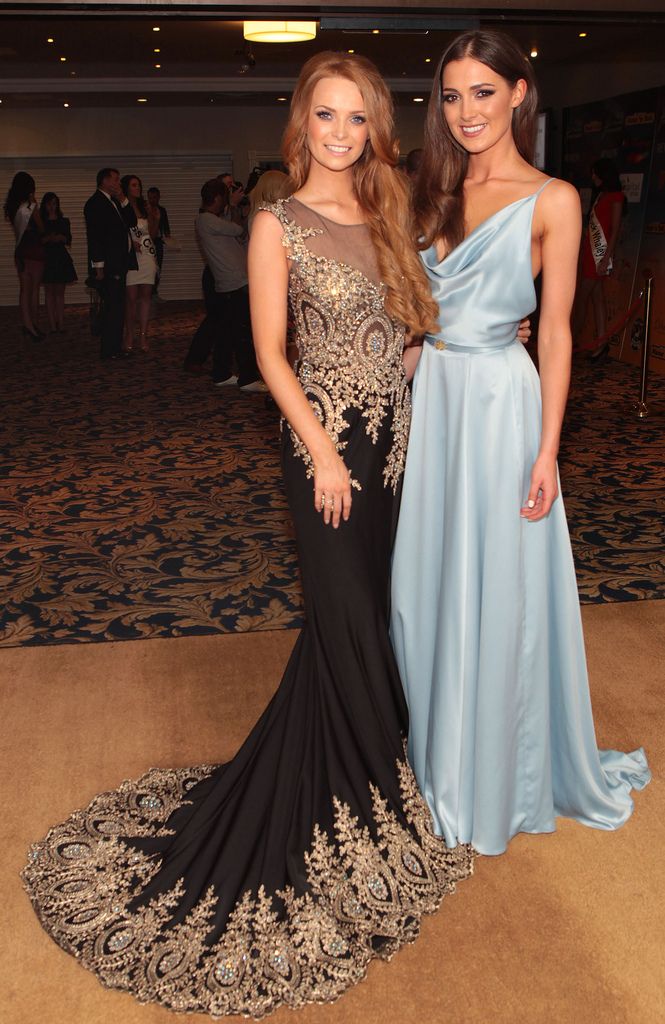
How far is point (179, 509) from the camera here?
16.8 ft

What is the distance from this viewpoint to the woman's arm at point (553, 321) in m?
2.09

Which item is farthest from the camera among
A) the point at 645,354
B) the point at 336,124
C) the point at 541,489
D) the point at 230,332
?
the point at 230,332

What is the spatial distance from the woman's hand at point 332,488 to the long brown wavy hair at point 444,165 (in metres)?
0.52

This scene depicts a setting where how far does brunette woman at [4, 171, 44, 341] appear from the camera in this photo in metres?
11.1

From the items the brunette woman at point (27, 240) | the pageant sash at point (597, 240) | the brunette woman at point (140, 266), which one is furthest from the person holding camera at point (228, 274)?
Answer: the brunette woman at point (27, 240)

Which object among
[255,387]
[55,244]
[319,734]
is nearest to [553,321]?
[319,734]

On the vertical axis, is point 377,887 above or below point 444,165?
below

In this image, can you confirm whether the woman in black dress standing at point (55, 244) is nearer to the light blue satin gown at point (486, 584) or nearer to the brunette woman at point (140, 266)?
the brunette woman at point (140, 266)

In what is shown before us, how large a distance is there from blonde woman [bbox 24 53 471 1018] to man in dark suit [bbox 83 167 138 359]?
24.1 feet

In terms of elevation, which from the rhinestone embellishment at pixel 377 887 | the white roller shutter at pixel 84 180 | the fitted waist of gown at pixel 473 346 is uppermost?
the white roller shutter at pixel 84 180

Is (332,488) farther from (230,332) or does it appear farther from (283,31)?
(283,31)

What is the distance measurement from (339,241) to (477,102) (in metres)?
0.40

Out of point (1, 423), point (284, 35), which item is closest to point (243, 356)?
point (1, 423)

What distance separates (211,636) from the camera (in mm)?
3648
